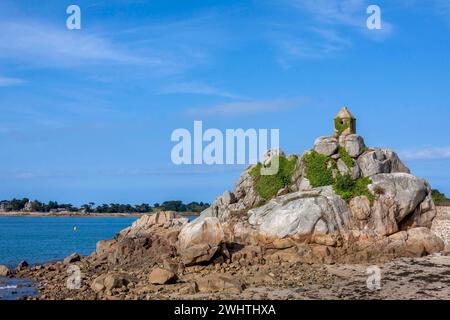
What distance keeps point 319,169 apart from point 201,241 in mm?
10738

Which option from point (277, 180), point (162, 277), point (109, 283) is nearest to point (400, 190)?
point (277, 180)

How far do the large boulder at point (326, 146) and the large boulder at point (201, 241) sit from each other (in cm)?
1045

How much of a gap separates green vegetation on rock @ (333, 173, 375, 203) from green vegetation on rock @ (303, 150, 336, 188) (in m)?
0.96

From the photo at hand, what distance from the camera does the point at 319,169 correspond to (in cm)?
3566

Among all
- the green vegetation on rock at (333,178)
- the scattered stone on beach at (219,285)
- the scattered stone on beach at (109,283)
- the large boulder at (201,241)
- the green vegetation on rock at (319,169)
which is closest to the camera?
the scattered stone on beach at (219,285)

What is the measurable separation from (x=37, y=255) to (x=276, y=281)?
103 feet

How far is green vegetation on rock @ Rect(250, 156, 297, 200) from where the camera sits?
A: 123ft

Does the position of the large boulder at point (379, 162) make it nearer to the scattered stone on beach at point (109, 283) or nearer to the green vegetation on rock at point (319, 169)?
the green vegetation on rock at point (319, 169)

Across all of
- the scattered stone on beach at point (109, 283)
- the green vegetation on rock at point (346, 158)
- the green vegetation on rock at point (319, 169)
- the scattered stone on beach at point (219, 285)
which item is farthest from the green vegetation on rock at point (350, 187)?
the scattered stone on beach at point (109, 283)

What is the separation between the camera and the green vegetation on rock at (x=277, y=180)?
37.5 m

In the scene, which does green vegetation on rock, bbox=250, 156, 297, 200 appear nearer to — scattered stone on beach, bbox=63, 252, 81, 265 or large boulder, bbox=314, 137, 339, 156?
large boulder, bbox=314, 137, 339, 156

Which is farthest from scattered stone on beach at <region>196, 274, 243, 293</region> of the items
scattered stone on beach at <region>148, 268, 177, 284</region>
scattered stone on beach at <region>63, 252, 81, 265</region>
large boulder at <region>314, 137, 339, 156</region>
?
large boulder at <region>314, 137, 339, 156</region>

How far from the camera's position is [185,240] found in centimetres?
2902

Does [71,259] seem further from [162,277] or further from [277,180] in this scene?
[277,180]
